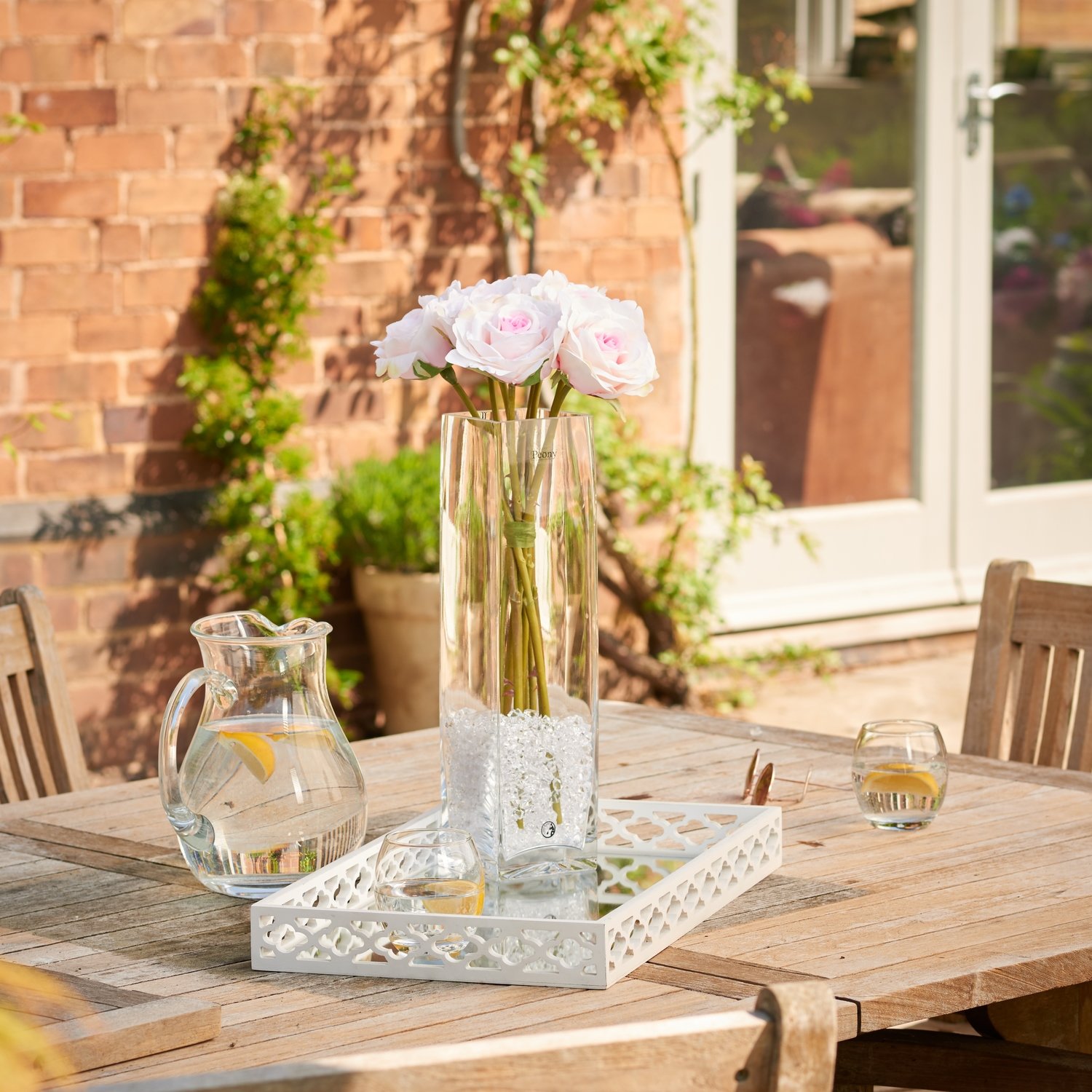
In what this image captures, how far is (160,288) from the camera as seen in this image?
12.5 feet

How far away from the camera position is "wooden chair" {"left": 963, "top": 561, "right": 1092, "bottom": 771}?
2143 mm

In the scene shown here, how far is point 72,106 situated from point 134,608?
1.06 m

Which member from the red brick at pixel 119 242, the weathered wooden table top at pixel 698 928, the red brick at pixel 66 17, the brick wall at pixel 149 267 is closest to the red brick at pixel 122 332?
the brick wall at pixel 149 267

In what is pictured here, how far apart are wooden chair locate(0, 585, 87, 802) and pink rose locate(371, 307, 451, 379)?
79 centimetres

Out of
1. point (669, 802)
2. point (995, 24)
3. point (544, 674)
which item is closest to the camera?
point (544, 674)

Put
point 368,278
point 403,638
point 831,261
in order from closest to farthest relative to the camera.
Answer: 1. point 403,638
2. point 368,278
3. point 831,261

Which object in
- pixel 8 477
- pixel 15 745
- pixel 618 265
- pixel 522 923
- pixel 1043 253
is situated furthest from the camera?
pixel 1043 253

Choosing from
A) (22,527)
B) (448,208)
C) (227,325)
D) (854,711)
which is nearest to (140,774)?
(22,527)

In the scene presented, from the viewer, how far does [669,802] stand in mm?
1715

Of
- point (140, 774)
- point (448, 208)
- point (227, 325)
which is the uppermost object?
point (448, 208)

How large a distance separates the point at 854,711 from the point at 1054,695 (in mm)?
2356

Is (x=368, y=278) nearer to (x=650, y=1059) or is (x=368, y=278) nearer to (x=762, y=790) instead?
(x=762, y=790)

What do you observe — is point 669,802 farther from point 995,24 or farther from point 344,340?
point 995,24

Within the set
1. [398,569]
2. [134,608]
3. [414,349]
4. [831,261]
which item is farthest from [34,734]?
[831,261]
